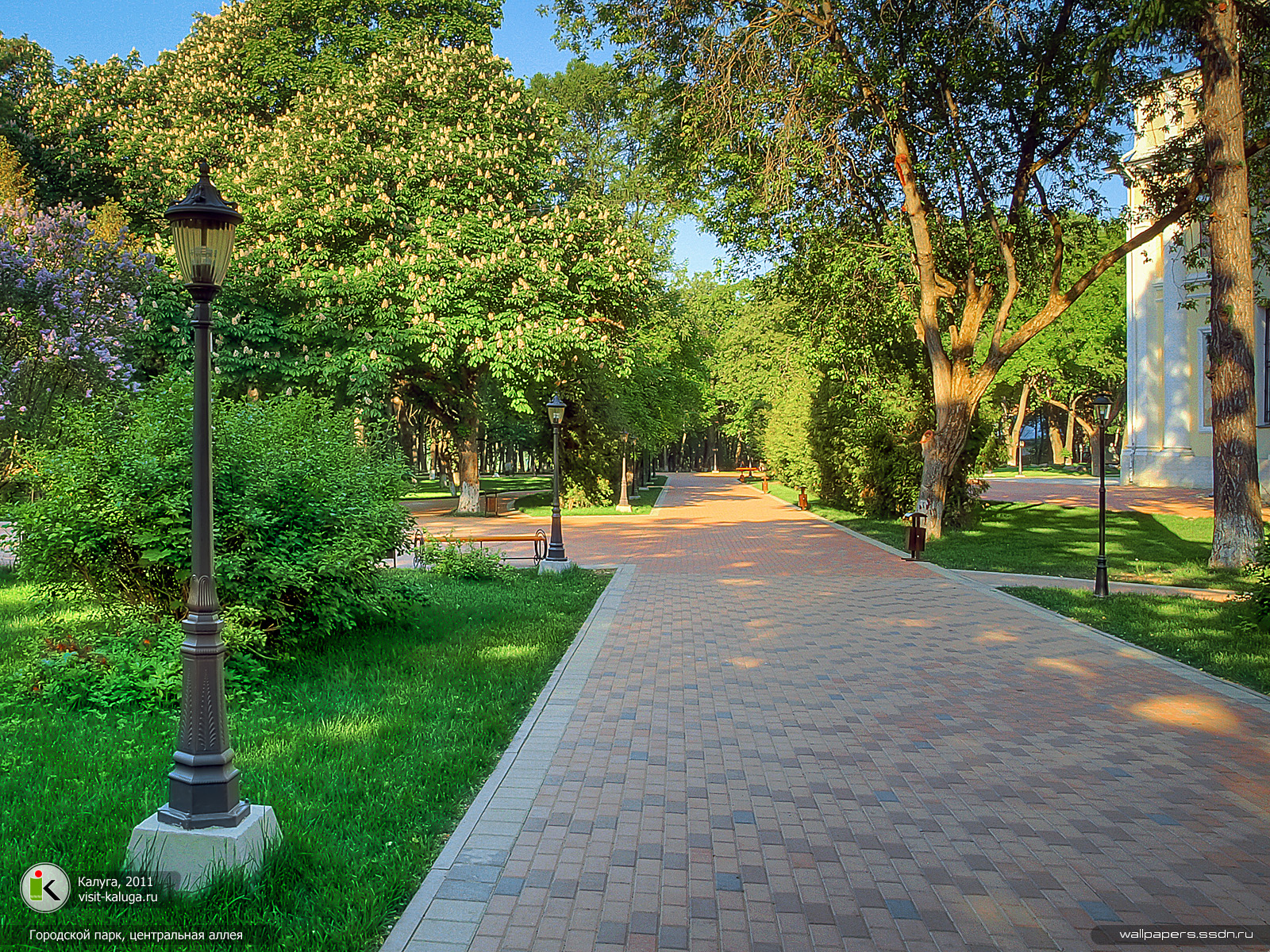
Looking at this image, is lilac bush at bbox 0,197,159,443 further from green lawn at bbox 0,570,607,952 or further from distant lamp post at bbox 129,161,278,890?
distant lamp post at bbox 129,161,278,890

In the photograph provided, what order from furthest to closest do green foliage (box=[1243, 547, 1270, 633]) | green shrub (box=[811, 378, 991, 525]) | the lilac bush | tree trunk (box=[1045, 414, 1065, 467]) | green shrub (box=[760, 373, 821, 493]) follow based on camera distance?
tree trunk (box=[1045, 414, 1065, 467]), green shrub (box=[760, 373, 821, 493]), green shrub (box=[811, 378, 991, 525]), the lilac bush, green foliage (box=[1243, 547, 1270, 633])

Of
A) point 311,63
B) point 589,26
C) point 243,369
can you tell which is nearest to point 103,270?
point 243,369

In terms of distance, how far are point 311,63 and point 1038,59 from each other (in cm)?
1946

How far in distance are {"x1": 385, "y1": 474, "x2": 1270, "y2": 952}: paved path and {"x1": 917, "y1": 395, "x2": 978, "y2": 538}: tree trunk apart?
1013 cm

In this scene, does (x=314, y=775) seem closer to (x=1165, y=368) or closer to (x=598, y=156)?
(x=598, y=156)

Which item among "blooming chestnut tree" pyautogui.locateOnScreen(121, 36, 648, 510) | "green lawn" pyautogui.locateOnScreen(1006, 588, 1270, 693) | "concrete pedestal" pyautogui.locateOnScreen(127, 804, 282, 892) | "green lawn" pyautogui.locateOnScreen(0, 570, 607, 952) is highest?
"blooming chestnut tree" pyautogui.locateOnScreen(121, 36, 648, 510)

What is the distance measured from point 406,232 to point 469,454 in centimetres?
834

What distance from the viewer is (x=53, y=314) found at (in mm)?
13688

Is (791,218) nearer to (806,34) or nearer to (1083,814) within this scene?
(806,34)

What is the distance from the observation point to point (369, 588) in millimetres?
7996

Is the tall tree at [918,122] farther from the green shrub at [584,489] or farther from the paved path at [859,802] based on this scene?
the green shrub at [584,489]

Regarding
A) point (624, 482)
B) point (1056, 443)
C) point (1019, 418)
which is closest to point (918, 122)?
point (624, 482)

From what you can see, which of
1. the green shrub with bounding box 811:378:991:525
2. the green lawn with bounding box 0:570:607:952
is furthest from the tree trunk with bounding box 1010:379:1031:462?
the green lawn with bounding box 0:570:607:952

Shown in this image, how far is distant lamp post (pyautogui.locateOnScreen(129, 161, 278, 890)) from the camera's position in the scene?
3.62 metres
